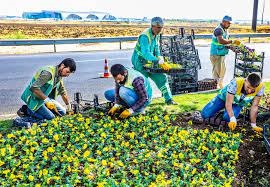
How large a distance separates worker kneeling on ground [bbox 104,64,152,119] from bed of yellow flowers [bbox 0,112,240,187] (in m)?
0.21

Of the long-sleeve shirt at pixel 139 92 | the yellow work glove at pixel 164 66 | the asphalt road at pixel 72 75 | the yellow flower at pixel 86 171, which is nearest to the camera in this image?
the yellow flower at pixel 86 171

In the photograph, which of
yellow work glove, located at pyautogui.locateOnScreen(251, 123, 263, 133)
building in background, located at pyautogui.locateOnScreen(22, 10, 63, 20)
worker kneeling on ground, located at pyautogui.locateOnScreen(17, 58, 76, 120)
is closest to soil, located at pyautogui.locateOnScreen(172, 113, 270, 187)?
yellow work glove, located at pyautogui.locateOnScreen(251, 123, 263, 133)

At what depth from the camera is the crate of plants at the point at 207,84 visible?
977 centimetres

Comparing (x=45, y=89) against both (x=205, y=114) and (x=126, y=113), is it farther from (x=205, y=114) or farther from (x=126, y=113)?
(x=205, y=114)

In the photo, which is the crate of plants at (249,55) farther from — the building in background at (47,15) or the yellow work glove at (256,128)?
the building in background at (47,15)

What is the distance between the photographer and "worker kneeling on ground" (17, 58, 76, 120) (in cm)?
645

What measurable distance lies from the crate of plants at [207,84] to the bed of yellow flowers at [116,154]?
321cm

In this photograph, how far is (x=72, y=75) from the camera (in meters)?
12.9

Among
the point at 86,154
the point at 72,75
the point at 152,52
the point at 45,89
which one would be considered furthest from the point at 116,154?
the point at 72,75

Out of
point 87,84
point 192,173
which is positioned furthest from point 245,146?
point 87,84

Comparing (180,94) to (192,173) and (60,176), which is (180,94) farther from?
(60,176)

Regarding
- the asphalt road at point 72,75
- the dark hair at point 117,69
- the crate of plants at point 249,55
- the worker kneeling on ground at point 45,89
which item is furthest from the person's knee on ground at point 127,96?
the crate of plants at point 249,55

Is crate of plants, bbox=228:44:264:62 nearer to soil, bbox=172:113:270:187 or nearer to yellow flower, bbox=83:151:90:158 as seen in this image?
soil, bbox=172:113:270:187

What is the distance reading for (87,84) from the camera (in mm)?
11625
